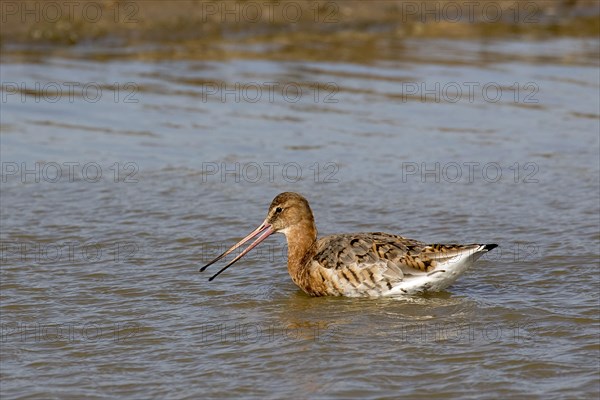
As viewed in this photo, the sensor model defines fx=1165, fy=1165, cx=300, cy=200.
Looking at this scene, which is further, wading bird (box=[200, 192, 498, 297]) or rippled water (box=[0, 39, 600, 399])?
wading bird (box=[200, 192, 498, 297])

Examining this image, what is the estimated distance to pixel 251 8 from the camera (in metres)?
A: 18.6

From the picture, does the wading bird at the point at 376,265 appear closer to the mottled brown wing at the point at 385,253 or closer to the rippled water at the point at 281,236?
the mottled brown wing at the point at 385,253

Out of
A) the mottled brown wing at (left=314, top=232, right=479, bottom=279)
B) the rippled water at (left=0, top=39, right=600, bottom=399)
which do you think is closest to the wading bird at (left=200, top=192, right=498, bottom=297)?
the mottled brown wing at (left=314, top=232, right=479, bottom=279)

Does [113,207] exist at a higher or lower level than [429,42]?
lower

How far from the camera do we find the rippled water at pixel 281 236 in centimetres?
693

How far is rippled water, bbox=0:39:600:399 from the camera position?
22.7 feet

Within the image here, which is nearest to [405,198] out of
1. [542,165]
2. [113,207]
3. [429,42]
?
[542,165]

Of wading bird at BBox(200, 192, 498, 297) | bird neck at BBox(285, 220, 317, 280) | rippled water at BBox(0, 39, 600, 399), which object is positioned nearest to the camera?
→ rippled water at BBox(0, 39, 600, 399)

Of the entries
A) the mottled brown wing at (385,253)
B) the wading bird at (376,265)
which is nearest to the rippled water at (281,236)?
the wading bird at (376,265)

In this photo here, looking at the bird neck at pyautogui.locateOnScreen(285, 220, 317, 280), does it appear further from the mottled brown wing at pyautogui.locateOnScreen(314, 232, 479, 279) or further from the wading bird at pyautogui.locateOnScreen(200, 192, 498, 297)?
the mottled brown wing at pyautogui.locateOnScreen(314, 232, 479, 279)

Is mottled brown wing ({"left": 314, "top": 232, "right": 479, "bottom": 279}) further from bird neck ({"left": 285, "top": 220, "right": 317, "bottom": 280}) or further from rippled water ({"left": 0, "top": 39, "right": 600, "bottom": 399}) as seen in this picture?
rippled water ({"left": 0, "top": 39, "right": 600, "bottom": 399})

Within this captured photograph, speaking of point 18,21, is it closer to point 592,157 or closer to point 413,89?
point 413,89

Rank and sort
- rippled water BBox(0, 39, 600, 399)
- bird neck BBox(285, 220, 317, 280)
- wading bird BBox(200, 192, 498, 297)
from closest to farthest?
rippled water BBox(0, 39, 600, 399) < wading bird BBox(200, 192, 498, 297) < bird neck BBox(285, 220, 317, 280)

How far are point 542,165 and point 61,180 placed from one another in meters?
4.86
